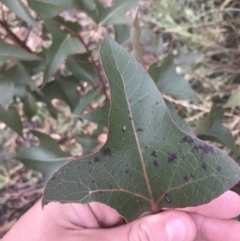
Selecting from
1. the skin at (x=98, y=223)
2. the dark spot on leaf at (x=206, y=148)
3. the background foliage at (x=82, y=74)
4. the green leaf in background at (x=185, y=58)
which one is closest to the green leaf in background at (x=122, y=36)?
the background foliage at (x=82, y=74)

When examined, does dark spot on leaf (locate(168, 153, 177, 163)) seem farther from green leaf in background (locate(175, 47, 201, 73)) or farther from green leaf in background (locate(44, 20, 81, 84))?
green leaf in background (locate(175, 47, 201, 73))

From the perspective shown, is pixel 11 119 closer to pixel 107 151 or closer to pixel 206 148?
pixel 107 151

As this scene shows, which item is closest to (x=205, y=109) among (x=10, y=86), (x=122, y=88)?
(x=10, y=86)

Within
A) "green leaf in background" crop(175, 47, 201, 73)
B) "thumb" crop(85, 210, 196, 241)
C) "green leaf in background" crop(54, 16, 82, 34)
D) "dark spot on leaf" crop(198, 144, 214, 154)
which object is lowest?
"green leaf in background" crop(175, 47, 201, 73)

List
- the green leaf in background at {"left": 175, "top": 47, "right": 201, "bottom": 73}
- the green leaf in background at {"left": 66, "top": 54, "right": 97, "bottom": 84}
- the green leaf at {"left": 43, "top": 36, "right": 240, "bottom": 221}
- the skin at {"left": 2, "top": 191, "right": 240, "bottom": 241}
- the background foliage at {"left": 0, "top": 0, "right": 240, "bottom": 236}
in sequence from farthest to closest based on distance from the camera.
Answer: the green leaf in background at {"left": 175, "top": 47, "right": 201, "bottom": 73} → the green leaf in background at {"left": 66, "top": 54, "right": 97, "bottom": 84} → the background foliage at {"left": 0, "top": 0, "right": 240, "bottom": 236} → the skin at {"left": 2, "top": 191, "right": 240, "bottom": 241} → the green leaf at {"left": 43, "top": 36, "right": 240, "bottom": 221}

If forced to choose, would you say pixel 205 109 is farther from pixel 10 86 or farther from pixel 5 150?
pixel 5 150

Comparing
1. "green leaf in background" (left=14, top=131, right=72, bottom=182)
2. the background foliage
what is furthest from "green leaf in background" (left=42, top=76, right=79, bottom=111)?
"green leaf in background" (left=14, top=131, right=72, bottom=182)

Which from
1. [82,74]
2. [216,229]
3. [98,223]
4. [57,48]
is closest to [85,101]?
[82,74]

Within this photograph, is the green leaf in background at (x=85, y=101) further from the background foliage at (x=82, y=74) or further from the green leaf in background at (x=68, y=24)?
the green leaf in background at (x=68, y=24)
